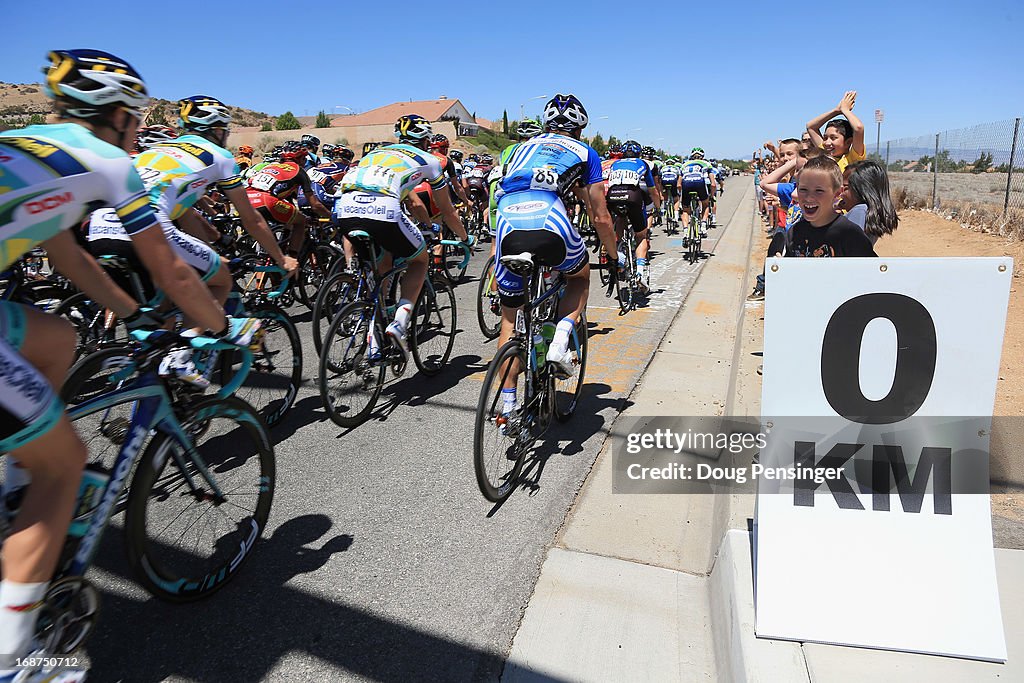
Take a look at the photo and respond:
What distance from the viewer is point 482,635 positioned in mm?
2631

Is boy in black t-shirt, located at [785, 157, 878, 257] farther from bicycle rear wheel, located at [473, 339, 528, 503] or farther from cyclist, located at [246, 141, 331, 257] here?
cyclist, located at [246, 141, 331, 257]

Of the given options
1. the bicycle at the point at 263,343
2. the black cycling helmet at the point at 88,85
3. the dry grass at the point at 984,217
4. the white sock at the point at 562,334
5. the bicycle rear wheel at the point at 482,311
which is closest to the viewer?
the black cycling helmet at the point at 88,85

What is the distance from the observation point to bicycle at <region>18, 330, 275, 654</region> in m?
2.11

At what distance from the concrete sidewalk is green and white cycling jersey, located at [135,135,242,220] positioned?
→ 3339mm

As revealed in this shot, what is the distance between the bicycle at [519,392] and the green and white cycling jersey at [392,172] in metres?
1.61

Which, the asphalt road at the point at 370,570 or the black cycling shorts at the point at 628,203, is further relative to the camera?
the black cycling shorts at the point at 628,203

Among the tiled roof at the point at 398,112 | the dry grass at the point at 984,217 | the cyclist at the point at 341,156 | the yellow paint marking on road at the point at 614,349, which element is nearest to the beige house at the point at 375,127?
the tiled roof at the point at 398,112

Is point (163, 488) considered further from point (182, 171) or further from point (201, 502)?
point (182, 171)

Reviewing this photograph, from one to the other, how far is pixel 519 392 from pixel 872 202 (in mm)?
3120

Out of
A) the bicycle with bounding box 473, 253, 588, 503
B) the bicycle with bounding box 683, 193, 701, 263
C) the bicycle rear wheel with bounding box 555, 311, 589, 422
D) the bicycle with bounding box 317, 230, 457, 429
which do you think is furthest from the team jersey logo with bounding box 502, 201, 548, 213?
the bicycle with bounding box 683, 193, 701, 263

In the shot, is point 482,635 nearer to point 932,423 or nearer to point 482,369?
point 932,423

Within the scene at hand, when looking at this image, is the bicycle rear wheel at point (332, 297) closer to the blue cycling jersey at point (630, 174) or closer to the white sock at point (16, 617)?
the white sock at point (16, 617)

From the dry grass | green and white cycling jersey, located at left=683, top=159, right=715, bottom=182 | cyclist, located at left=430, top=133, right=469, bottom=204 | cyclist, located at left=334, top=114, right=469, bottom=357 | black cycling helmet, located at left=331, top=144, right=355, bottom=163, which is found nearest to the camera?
cyclist, located at left=334, top=114, right=469, bottom=357

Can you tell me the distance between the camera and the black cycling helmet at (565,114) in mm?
4508
